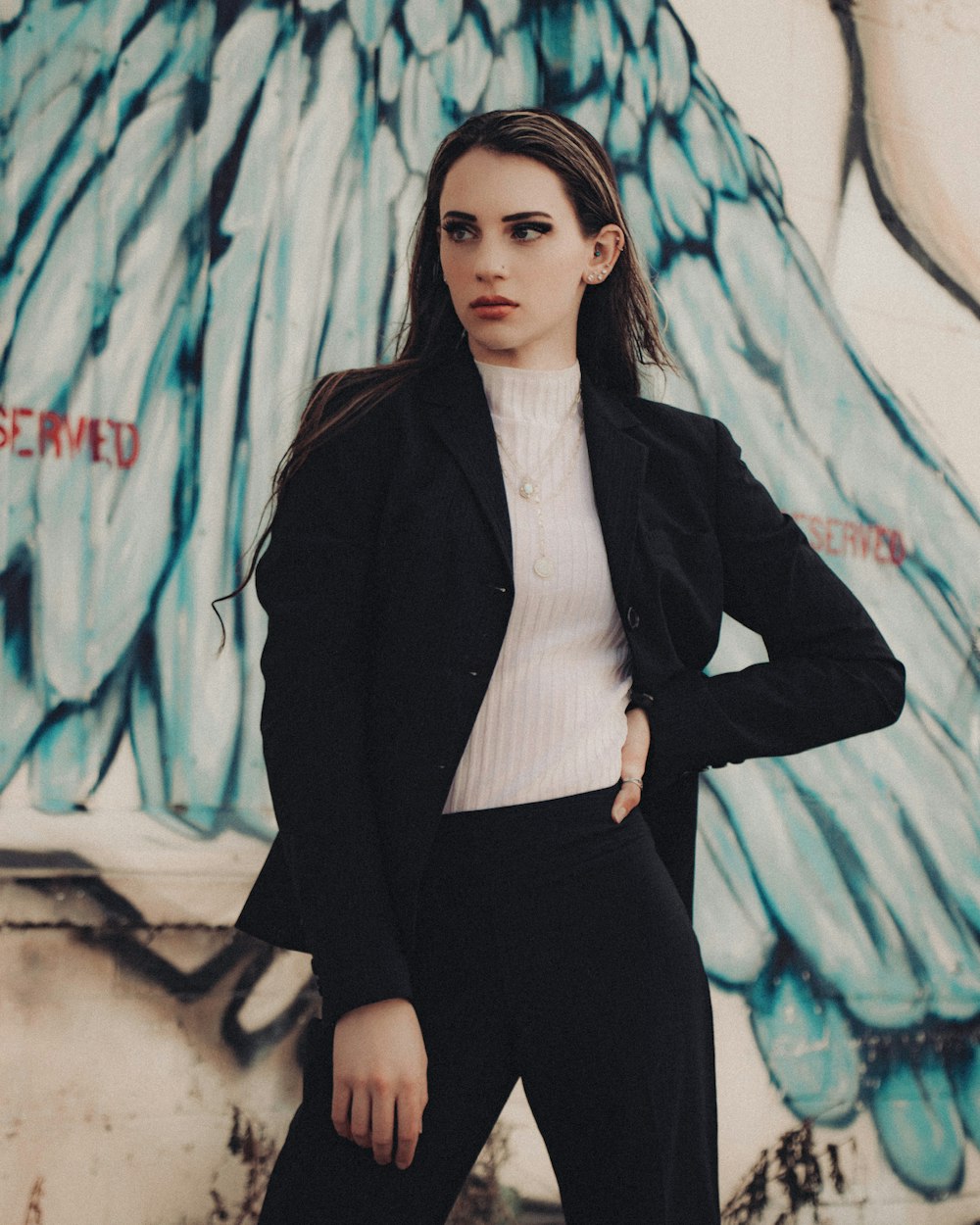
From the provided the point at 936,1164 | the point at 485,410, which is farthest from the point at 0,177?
the point at 936,1164

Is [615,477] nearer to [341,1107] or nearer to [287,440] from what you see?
[341,1107]

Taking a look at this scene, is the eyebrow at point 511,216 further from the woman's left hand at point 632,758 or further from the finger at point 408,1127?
the finger at point 408,1127

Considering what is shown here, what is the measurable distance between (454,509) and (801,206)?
12.3 ft

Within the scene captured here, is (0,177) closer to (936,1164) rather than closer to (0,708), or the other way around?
(0,708)

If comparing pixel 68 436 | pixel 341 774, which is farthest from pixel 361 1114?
pixel 68 436

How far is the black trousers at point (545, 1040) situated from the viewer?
1558 mm

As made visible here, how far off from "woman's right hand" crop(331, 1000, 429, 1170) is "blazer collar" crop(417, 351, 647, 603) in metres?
0.50

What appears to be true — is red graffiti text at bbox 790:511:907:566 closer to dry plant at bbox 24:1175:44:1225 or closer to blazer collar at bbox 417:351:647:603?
dry plant at bbox 24:1175:44:1225

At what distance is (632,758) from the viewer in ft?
5.54

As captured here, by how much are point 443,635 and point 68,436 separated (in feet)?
7.79

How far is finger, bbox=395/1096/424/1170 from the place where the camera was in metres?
1.49

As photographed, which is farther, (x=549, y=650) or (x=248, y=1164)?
(x=248, y=1164)

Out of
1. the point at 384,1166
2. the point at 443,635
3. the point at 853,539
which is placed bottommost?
the point at 384,1166

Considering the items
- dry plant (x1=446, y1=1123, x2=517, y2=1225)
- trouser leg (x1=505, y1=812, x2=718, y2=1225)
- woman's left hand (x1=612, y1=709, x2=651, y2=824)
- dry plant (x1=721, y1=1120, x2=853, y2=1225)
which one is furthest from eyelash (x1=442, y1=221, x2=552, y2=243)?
dry plant (x1=721, y1=1120, x2=853, y2=1225)
